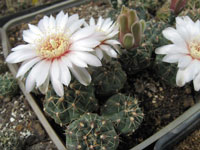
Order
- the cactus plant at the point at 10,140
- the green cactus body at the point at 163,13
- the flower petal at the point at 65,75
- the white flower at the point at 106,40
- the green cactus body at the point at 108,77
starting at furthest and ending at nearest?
1. the green cactus body at the point at 163,13
2. the cactus plant at the point at 10,140
3. the green cactus body at the point at 108,77
4. the white flower at the point at 106,40
5. the flower petal at the point at 65,75

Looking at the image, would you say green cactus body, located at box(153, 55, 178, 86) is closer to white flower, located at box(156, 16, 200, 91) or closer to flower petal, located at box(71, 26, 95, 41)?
white flower, located at box(156, 16, 200, 91)

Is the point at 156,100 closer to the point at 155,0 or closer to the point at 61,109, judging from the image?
the point at 61,109

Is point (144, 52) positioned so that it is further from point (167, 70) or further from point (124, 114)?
point (124, 114)

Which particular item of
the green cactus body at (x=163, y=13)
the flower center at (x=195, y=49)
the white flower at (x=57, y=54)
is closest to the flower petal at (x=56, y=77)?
the white flower at (x=57, y=54)

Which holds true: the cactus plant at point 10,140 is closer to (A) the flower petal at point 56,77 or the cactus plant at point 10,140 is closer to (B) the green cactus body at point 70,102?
(B) the green cactus body at point 70,102

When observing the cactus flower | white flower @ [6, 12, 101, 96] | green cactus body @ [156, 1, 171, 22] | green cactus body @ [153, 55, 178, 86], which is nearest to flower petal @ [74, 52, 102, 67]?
white flower @ [6, 12, 101, 96]

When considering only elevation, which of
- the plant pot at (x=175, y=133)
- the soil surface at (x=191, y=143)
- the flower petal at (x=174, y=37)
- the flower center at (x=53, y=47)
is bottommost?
the soil surface at (x=191, y=143)
